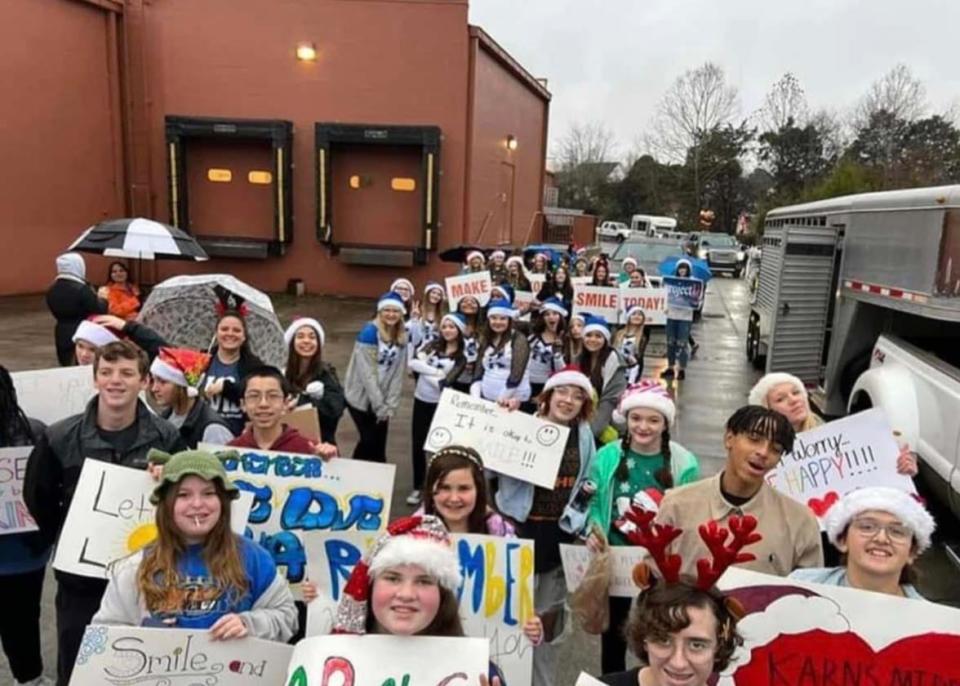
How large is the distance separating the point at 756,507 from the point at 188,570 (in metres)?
2.07

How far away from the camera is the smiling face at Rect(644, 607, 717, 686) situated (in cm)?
190

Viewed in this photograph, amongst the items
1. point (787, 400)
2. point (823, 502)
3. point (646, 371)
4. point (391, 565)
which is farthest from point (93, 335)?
point (646, 371)

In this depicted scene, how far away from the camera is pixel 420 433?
638 centimetres

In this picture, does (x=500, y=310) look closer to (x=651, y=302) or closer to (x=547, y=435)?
(x=547, y=435)

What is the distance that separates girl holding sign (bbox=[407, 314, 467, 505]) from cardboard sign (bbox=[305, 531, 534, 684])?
317 centimetres

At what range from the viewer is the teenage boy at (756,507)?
107 inches

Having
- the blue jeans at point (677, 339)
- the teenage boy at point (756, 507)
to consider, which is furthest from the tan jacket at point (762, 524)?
the blue jeans at point (677, 339)

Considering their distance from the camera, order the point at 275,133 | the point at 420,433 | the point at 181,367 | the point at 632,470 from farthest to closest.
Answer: the point at 275,133 → the point at 420,433 → the point at 181,367 → the point at 632,470

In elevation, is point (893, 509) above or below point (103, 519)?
above

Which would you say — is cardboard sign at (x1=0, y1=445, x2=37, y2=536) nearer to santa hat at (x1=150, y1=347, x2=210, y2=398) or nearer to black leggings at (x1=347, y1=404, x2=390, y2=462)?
santa hat at (x1=150, y1=347, x2=210, y2=398)

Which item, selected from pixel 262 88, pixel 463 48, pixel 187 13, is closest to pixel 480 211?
pixel 463 48

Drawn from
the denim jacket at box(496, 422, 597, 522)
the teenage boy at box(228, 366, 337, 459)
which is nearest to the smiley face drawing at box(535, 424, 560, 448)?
the denim jacket at box(496, 422, 597, 522)

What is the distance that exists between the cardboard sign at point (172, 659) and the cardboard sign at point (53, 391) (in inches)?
81.9

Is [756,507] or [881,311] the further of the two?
[881,311]
